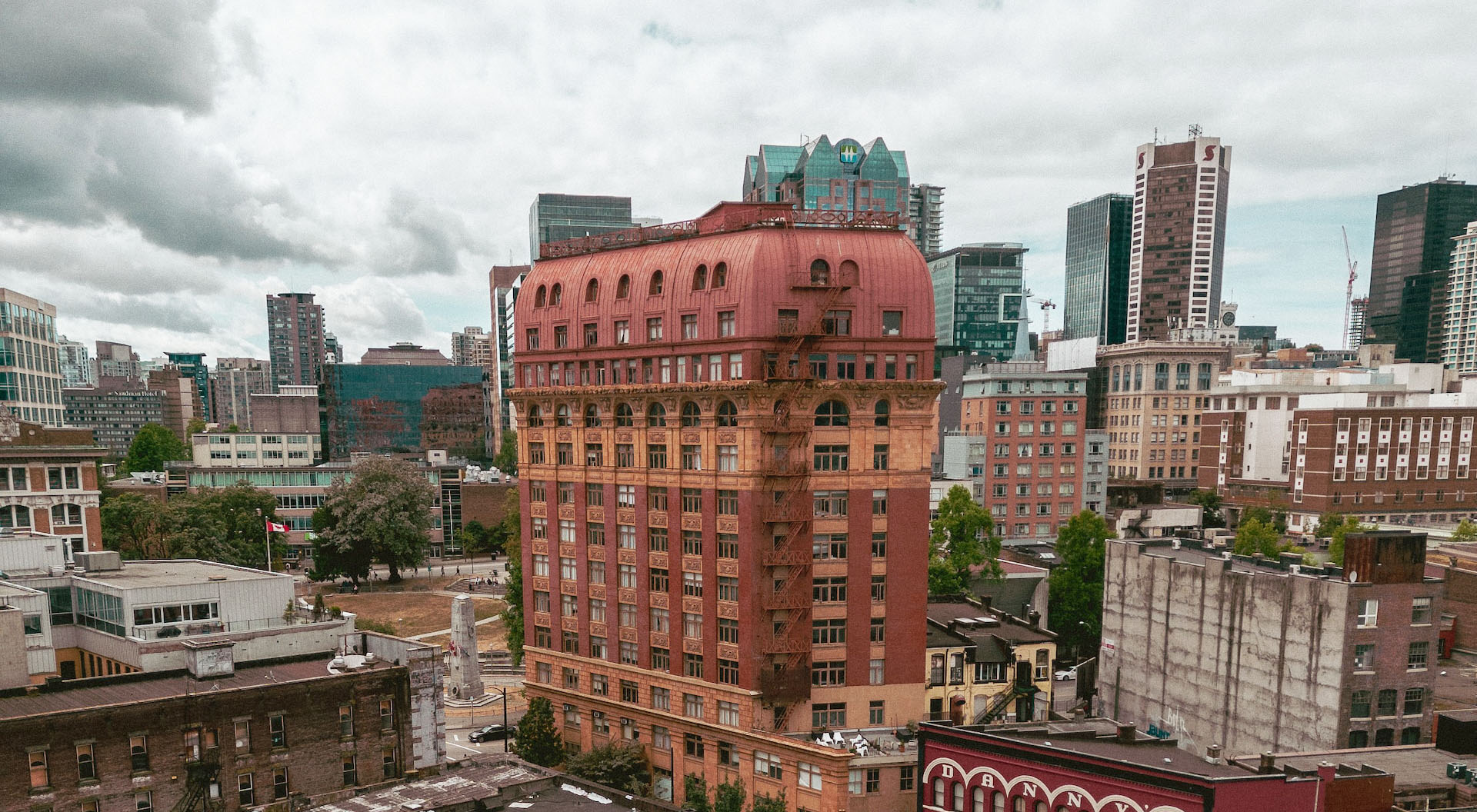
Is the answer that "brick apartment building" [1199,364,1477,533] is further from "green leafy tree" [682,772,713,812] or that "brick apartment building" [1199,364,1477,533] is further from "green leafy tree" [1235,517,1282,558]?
"green leafy tree" [682,772,713,812]

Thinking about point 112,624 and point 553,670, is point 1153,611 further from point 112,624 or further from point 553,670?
point 112,624

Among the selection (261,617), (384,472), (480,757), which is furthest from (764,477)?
(384,472)

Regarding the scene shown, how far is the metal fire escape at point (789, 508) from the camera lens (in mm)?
58406

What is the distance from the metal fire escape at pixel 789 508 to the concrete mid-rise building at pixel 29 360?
350 ft

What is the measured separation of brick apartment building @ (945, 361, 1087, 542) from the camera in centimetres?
12438

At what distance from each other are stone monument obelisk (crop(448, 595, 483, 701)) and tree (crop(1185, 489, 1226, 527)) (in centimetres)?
11787

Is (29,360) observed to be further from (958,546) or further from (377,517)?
(958,546)

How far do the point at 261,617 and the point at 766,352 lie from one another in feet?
131

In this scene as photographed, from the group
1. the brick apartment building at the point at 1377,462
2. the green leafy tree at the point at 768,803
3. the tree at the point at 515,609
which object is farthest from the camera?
the brick apartment building at the point at 1377,462

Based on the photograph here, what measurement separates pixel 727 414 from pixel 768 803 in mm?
27662

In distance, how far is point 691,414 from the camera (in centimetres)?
6306

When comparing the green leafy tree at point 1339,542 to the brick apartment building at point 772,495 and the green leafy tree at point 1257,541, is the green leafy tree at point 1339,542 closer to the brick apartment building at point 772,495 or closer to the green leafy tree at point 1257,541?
the green leafy tree at point 1257,541

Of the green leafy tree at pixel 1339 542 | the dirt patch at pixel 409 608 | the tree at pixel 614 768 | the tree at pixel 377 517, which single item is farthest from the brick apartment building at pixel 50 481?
the green leafy tree at pixel 1339 542

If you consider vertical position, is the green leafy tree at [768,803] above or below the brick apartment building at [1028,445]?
below
